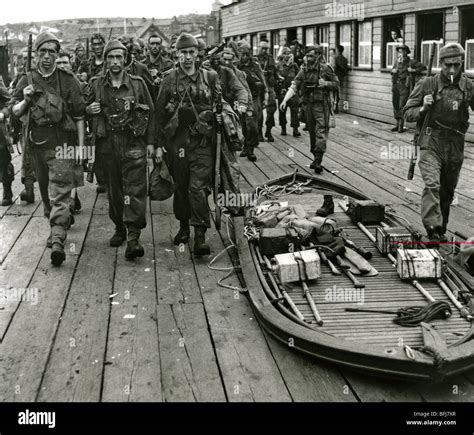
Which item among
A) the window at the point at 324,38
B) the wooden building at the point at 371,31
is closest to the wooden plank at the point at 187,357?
the wooden building at the point at 371,31

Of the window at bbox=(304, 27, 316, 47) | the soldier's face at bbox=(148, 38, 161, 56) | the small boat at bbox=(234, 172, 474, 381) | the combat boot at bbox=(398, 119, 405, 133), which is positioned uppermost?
the window at bbox=(304, 27, 316, 47)

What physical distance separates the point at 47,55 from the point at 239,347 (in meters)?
3.95

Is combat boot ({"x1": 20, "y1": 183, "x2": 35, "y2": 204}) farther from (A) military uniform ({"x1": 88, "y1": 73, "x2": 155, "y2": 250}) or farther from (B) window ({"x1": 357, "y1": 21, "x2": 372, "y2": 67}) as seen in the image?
(B) window ({"x1": 357, "y1": 21, "x2": 372, "y2": 67})

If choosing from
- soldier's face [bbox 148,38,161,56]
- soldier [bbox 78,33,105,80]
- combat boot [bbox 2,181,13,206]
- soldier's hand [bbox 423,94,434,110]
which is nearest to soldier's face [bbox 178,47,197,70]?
soldier's hand [bbox 423,94,434,110]

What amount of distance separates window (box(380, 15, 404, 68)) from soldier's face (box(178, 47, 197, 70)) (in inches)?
467

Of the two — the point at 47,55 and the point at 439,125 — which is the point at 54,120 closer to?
the point at 47,55

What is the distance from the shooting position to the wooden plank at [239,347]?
14.5 feet

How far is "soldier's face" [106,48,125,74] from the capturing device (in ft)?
24.0

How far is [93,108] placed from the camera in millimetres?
7336

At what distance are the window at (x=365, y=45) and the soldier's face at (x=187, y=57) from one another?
13826 mm

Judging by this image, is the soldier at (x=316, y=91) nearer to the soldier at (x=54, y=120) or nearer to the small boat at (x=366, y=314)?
the small boat at (x=366, y=314)

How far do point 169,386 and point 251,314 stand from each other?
4.67 ft

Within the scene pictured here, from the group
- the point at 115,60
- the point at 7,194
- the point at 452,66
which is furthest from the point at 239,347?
the point at 7,194

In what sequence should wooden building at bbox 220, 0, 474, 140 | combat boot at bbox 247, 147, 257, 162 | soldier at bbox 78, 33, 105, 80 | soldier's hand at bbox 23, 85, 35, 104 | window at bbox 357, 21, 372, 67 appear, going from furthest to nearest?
window at bbox 357, 21, 372, 67 → wooden building at bbox 220, 0, 474, 140 → combat boot at bbox 247, 147, 257, 162 → soldier at bbox 78, 33, 105, 80 → soldier's hand at bbox 23, 85, 35, 104
